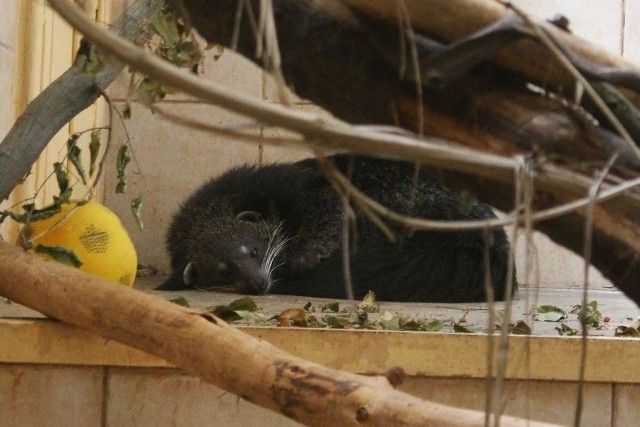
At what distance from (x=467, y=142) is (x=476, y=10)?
7.5 inches

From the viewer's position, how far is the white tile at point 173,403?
7.46ft

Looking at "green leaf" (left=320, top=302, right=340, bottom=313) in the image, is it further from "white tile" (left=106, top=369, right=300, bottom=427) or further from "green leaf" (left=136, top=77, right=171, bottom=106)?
"green leaf" (left=136, top=77, right=171, bottom=106)

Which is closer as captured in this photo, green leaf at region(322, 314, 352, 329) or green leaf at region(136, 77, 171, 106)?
green leaf at region(136, 77, 171, 106)

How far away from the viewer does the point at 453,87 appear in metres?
1.20

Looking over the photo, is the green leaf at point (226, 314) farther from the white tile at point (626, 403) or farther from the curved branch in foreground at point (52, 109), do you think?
the white tile at point (626, 403)

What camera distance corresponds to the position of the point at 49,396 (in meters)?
2.27

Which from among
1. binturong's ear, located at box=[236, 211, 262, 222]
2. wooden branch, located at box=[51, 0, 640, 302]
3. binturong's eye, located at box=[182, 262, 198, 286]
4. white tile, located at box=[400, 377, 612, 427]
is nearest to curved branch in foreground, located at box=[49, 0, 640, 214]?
wooden branch, located at box=[51, 0, 640, 302]

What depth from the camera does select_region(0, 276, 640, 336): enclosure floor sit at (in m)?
2.64

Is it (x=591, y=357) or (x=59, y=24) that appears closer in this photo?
(x=591, y=357)

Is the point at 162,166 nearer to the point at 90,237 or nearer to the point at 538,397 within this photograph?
the point at 90,237

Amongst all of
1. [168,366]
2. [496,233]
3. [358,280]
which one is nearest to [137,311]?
[168,366]

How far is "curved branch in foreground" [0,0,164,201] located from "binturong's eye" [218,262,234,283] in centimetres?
183

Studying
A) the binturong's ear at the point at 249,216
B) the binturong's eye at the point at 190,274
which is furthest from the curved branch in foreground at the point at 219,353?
the binturong's ear at the point at 249,216

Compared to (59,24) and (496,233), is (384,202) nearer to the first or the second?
(496,233)
